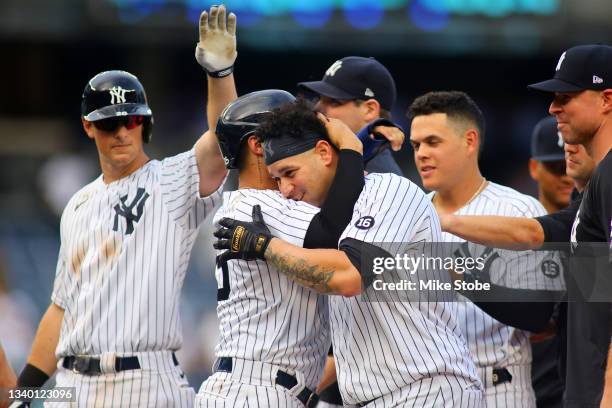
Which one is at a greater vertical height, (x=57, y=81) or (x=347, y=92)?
(x=57, y=81)

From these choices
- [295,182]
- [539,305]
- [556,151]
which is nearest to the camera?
[295,182]

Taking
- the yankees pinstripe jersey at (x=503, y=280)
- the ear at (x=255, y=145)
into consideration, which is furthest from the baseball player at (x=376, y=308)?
the yankees pinstripe jersey at (x=503, y=280)

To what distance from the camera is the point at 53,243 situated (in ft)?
44.1

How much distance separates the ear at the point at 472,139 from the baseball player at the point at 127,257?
3.81ft

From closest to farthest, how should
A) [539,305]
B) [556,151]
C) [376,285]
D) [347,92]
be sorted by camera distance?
[376,285]
[539,305]
[347,92]
[556,151]

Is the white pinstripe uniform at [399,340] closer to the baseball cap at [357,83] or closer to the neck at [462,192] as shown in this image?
the neck at [462,192]

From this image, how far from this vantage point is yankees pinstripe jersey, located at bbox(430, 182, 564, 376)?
183 inches

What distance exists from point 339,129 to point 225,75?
910mm

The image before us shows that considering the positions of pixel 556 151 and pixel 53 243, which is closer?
pixel 556 151

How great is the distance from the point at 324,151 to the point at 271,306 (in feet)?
2.04

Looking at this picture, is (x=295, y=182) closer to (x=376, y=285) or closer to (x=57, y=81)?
(x=376, y=285)

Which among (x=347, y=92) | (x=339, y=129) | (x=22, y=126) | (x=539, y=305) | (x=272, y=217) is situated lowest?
(x=539, y=305)

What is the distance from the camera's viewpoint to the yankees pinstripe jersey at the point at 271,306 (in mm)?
3979

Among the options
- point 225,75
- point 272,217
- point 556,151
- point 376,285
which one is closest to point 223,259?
point 272,217
